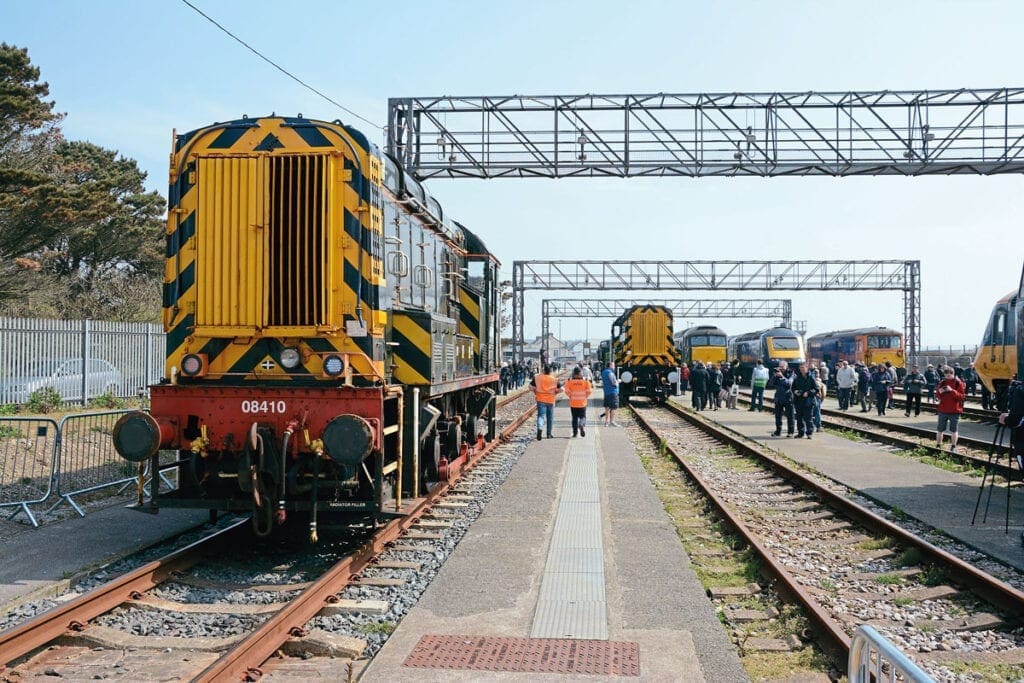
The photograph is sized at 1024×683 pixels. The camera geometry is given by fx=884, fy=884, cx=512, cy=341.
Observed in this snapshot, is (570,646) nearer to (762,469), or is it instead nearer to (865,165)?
(762,469)

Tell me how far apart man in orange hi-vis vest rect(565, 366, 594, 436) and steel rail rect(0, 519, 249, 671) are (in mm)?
11973

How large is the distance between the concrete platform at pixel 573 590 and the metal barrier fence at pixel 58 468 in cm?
383

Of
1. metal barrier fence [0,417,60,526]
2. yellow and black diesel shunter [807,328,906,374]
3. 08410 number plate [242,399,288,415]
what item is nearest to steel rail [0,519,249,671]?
08410 number plate [242,399,288,415]

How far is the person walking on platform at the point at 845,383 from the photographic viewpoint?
2850 cm

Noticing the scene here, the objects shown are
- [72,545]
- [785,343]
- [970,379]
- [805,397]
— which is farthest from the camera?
Result: [785,343]

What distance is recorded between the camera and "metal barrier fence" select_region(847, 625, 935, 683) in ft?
8.54

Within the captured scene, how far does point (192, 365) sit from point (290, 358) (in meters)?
0.85

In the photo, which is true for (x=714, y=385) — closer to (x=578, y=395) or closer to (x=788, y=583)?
(x=578, y=395)

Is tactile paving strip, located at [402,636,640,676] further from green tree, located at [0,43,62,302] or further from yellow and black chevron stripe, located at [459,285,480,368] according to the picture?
green tree, located at [0,43,62,302]

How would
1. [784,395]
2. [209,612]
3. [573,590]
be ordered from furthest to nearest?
[784,395] < [573,590] < [209,612]

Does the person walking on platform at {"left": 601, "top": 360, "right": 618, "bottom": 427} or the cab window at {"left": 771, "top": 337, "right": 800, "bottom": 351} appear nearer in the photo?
the person walking on platform at {"left": 601, "top": 360, "right": 618, "bottom": 427}

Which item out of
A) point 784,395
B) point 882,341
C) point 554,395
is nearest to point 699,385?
point 784,395

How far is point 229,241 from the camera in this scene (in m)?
7.82

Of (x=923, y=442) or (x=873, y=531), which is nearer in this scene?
(x=873, y=531)
